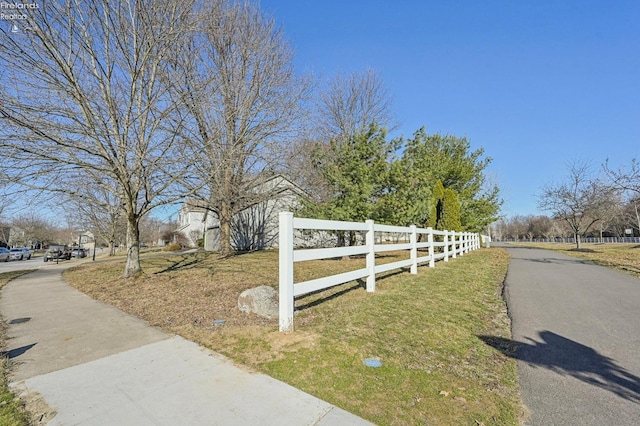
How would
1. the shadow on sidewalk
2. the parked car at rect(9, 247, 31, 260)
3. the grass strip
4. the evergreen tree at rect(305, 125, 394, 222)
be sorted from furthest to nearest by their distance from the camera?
the parked car at rect(9, 247, 31, 260) < the evergreen tree at rect(305, 125, 394, 222) < the shadow on sidewalk < the grass strip

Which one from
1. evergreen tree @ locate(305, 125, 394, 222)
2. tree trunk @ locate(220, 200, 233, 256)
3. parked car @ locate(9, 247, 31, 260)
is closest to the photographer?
evergreen tree @ locate(305, 125, 394, 222)

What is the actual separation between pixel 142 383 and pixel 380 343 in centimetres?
241

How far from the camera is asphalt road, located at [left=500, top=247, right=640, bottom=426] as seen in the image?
2.37m

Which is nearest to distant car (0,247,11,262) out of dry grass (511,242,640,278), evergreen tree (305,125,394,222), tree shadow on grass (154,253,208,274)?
tree shadow on grass (154,253,208,274)

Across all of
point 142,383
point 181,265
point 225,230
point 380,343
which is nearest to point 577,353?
point 380,343

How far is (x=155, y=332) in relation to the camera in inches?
163

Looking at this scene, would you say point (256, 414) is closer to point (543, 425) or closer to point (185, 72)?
point (543, 425)

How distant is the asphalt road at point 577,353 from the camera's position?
93.4 inches

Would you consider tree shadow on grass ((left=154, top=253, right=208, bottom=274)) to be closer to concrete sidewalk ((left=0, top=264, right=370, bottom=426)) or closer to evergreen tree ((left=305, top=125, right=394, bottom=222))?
evergreen tree ((left=305, top=125, right=394, bottom=222))

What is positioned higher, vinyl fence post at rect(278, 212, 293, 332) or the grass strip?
vinyl fence post at rect(278, 212, 293, 332)

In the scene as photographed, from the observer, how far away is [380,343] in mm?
3557

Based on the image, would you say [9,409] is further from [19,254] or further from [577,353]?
[19,254]

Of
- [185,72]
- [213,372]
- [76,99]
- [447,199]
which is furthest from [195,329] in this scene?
[447,199]

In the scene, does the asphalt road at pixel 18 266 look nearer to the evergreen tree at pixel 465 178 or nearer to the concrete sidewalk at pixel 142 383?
the concrete sidewalk at pixel 142 383
